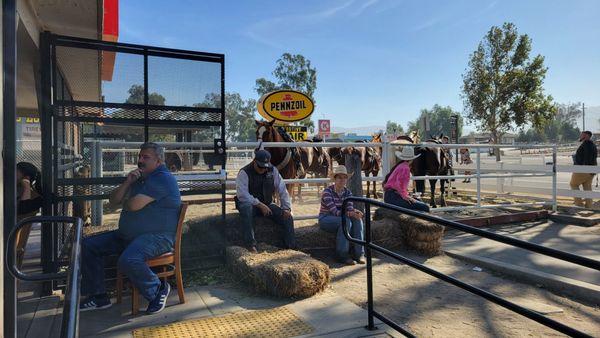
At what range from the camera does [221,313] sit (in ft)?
12.6

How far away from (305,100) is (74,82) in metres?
5.85

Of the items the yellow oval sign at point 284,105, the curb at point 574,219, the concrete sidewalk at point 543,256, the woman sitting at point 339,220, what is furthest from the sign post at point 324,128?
the woman sitting at point 339,220

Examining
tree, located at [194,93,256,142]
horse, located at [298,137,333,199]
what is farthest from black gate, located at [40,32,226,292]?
→ tree, located at [194,93,256,142]

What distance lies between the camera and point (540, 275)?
5.00m

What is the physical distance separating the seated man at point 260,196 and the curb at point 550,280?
2655 mm

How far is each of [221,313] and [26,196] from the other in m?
2.42

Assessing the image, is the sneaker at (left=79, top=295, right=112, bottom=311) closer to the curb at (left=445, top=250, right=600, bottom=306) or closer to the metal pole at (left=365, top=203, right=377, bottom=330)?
the metal pole at (left=365, top=203, right=377, bottom=330)

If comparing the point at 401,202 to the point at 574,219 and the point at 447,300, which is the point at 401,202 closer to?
the point at 447,300

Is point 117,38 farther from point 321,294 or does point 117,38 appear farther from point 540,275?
point 540,275

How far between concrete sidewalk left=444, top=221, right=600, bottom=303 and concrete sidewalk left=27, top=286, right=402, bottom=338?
250cm

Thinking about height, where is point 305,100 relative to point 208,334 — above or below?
above

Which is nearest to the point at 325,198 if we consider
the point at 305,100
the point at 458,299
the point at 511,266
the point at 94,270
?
the point at 458,299

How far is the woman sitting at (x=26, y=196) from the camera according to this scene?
427cm

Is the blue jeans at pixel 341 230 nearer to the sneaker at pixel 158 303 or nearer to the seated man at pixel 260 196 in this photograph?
the seated man at pixel 260 196
